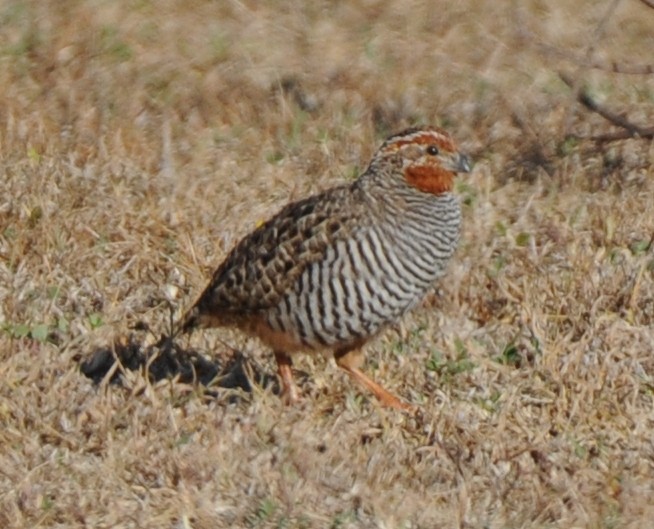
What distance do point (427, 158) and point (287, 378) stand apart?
1.11 meters

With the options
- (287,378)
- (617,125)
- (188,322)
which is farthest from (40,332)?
(617,125)

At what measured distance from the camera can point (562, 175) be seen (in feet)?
31.3

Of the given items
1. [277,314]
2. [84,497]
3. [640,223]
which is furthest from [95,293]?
[640,223]

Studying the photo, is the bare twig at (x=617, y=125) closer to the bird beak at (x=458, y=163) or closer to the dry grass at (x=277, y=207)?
the dry grass at (x=277, y=207)

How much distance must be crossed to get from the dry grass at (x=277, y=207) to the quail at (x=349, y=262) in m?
0.30

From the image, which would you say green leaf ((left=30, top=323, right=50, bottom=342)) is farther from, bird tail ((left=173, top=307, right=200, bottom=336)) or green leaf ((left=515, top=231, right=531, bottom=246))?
green leaf ((left=515, top=231, right=531, bottom=246))

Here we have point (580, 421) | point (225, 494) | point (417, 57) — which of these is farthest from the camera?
point (417, 57)

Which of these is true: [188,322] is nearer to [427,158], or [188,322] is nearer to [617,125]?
[427,158]

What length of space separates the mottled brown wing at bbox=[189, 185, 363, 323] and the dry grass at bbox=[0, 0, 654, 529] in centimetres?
43

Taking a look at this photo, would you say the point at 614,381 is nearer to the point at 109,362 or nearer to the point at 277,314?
the point at 277,314

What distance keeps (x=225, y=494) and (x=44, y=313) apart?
77.2 inches

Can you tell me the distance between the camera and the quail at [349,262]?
7152mm

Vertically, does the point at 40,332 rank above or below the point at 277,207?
above

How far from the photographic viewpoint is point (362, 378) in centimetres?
728
